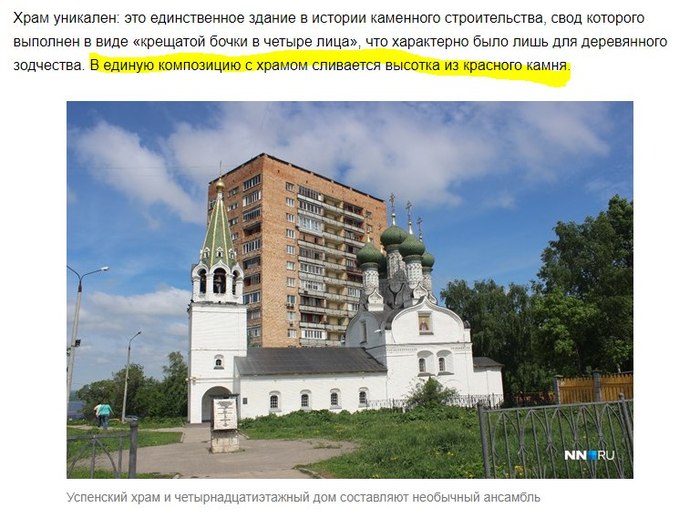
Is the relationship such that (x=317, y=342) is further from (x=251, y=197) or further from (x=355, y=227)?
(x=251, y=197)

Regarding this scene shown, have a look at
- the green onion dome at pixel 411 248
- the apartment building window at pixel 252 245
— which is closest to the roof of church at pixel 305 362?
the green onion dome at pixel 411 248

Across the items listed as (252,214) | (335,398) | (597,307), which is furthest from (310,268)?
(597,307)

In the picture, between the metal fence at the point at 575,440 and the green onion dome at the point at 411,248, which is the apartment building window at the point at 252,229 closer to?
the green onion dome at the point at 411,248

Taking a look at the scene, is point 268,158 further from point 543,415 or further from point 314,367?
point 543,415

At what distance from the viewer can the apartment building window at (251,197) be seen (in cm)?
3725

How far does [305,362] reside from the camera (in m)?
24.4

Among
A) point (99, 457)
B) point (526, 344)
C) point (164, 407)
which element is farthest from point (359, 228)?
point (99, 457)

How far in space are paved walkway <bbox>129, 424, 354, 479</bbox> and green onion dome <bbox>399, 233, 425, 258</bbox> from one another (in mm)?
18161

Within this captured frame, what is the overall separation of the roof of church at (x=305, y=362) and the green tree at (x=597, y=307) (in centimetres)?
847

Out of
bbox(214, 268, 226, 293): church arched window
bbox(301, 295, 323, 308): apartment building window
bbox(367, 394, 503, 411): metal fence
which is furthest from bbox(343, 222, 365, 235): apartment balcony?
bbox(367, 394, 503, 411): metal fence

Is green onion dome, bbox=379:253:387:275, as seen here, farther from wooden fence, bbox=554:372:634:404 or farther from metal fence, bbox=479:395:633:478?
metal fence, bbox=479:395:633:478

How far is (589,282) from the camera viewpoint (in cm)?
2272

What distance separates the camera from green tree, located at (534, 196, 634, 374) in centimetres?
1909

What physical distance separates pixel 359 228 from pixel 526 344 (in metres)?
18.4
